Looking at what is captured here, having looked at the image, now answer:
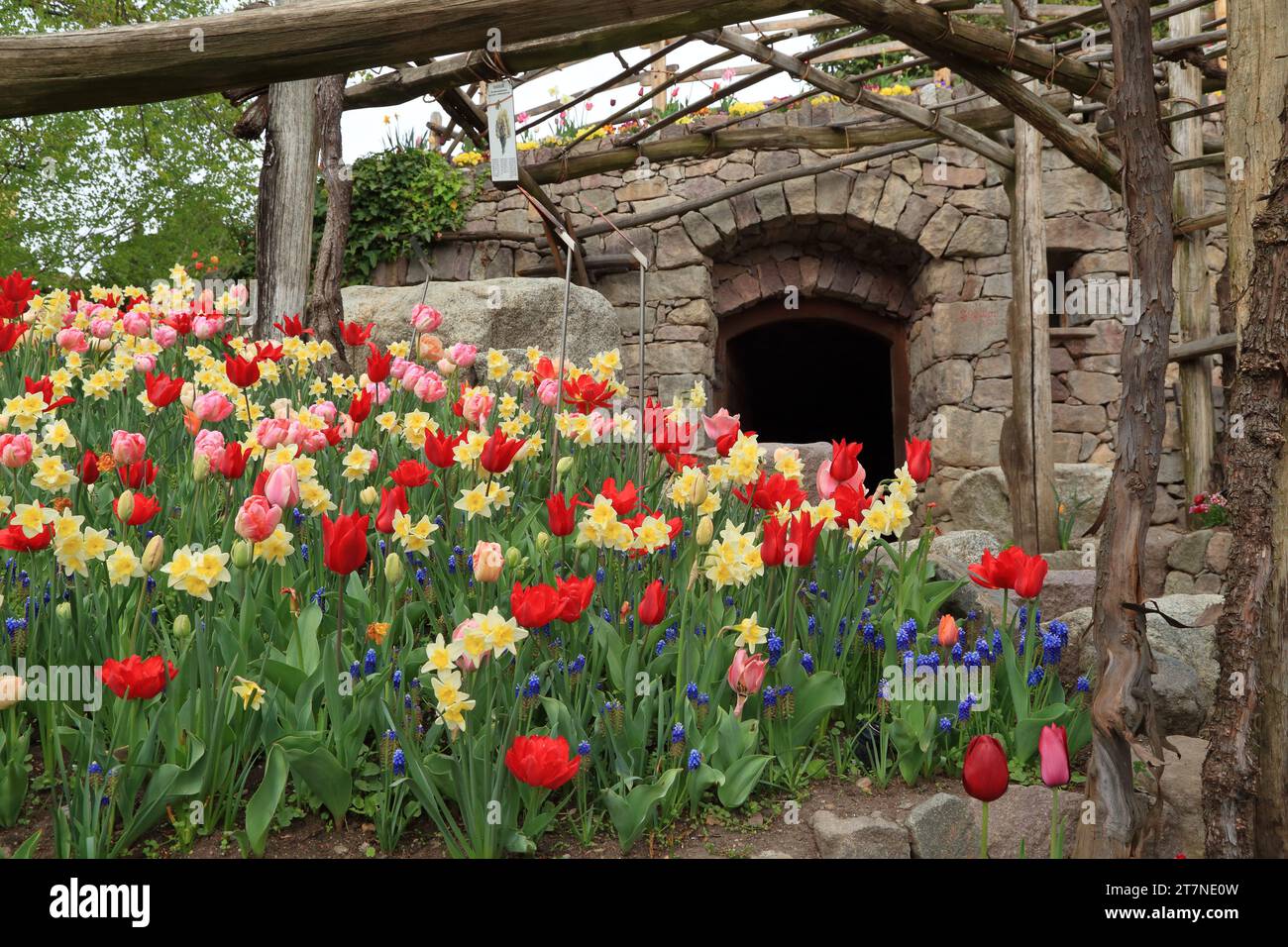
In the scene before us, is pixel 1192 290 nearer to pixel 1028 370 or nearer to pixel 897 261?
pixel 1028 370

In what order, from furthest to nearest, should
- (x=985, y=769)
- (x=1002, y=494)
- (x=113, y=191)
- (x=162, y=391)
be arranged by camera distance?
(x=113, y=191)
(x=1002, y=494)
(x=162, y=391)
(x=985, y=769)

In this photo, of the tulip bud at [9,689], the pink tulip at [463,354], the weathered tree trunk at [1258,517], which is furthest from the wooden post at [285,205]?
the weathered tree trunk at [1258,517]

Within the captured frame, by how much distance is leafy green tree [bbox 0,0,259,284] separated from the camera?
10594mm

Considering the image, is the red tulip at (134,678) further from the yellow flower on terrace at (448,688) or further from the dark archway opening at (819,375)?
the dark archway opening at (819,375)

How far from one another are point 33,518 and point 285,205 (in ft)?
12.5

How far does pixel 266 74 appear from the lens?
2.43 metres

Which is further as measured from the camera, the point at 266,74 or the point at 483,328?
the point at 483,328

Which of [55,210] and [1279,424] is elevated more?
[55,210]

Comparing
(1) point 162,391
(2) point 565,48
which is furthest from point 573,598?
(2) point 565,48

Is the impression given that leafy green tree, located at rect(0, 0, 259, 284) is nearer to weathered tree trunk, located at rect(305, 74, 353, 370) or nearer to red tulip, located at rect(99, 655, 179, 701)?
weathered tree trunk, located at rect(305, 74, 353, 370)

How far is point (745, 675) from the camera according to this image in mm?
2020

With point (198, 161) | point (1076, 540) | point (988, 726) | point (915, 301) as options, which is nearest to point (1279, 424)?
point (988, 726)

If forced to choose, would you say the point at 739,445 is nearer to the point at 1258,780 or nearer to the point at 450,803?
the point at 450,803
